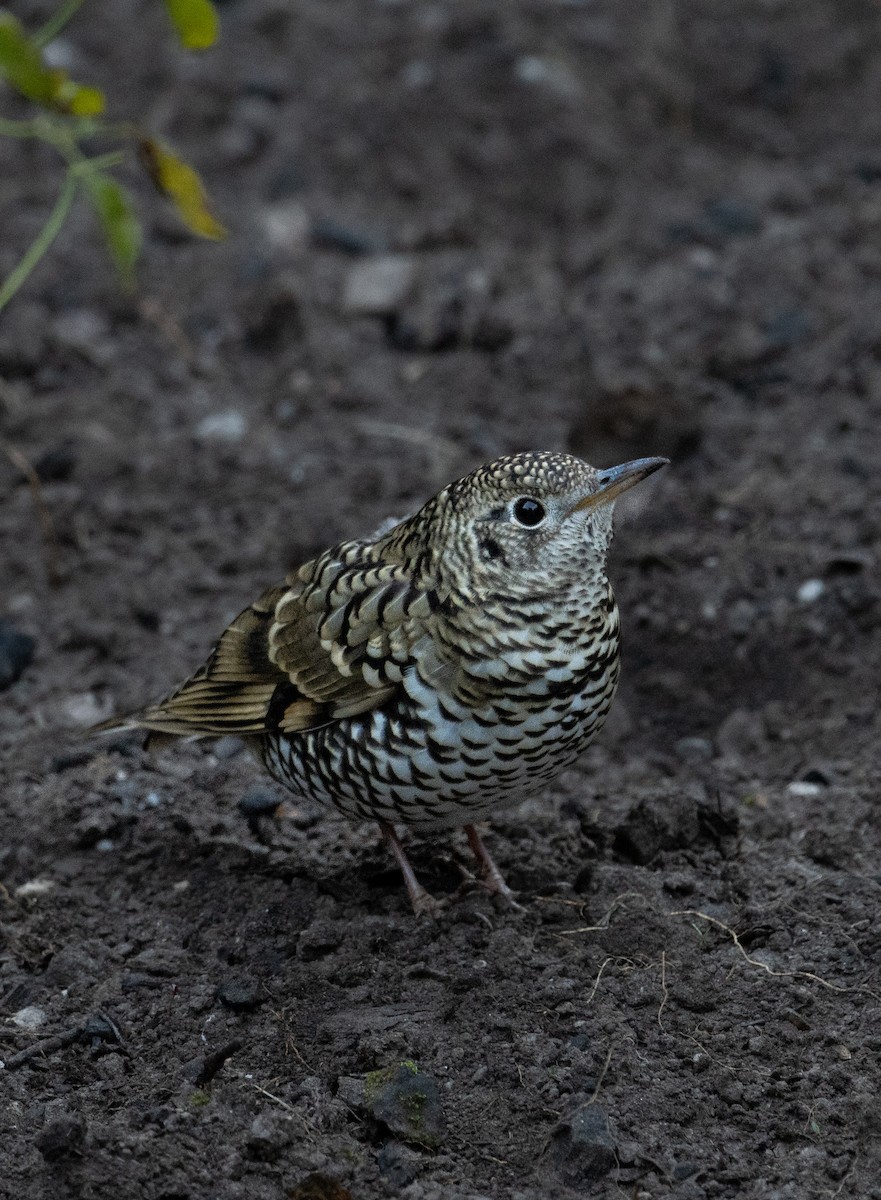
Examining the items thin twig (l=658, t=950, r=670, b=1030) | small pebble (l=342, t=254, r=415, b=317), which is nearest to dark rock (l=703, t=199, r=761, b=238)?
small pebble (l=342, t=254, r=415, b=317)

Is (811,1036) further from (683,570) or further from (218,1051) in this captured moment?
(683,570)

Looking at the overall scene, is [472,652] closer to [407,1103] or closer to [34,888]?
[407,1103]

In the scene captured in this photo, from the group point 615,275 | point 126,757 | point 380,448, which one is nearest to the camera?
point 126,757

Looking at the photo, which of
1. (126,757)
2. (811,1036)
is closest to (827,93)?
(126,757)

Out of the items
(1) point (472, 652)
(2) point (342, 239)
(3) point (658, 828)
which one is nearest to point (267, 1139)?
(1) point (472, 652)

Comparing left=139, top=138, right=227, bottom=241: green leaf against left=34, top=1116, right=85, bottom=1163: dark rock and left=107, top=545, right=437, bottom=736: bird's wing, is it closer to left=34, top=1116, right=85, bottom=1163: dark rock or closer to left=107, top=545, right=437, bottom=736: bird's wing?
left=107, top=545, right=437, bottom=736: bird's wing

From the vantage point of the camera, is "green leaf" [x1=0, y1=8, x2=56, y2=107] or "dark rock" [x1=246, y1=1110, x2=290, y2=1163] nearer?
"dark rock" [x1=246, y1=1110, x2=290, y2=1163]

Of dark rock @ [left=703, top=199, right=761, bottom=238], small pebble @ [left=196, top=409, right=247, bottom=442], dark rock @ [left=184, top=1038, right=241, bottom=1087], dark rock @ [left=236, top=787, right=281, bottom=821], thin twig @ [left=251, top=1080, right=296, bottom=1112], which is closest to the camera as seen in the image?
thin twig @ [left=251, top=1080, right=296, bottom=1112]
